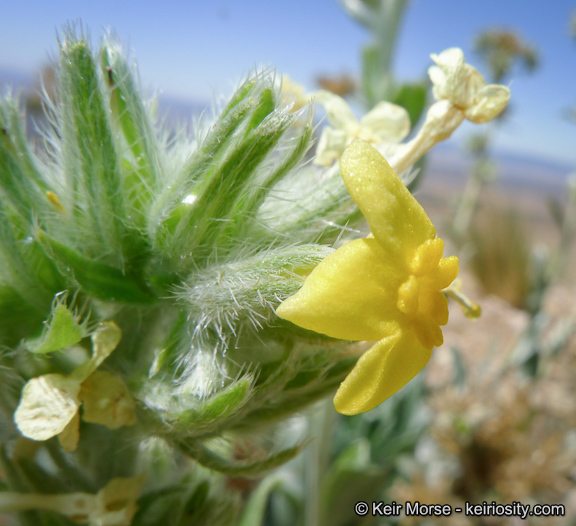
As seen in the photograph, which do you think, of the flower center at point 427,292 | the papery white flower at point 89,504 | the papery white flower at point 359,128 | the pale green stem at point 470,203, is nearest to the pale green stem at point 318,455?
the papery white flower at point 89,504

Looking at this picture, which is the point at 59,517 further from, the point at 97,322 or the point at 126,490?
the point at 97,322

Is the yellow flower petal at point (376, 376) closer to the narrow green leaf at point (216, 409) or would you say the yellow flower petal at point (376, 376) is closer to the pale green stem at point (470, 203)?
the narrow green leaf at point (216, 409)

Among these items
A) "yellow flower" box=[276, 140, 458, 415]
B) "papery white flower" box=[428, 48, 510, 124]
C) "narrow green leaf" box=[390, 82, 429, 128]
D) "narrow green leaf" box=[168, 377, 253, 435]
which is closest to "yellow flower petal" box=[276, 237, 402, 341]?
"yellow flower" box=[276, 140, 458, 415]

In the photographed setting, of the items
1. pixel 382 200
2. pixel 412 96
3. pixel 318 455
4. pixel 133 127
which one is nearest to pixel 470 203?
pixel 412 96

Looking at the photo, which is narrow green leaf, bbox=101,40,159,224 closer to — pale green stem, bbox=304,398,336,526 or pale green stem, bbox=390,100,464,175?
pale green stem, bbox=390,100,464,175

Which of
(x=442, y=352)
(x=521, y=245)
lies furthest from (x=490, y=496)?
(x=521, y=245)
